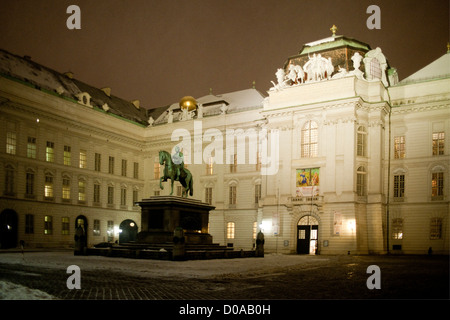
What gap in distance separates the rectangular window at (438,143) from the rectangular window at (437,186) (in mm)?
1814

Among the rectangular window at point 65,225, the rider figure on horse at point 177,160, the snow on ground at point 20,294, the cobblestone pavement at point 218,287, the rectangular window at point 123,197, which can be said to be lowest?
the rectangular window at point 65,225

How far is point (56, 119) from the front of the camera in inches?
1722

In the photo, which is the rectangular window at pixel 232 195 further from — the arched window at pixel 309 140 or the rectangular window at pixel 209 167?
the arched window at pixel 309 140

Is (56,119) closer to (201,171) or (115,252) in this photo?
(201,171)

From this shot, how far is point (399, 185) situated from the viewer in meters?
40.4

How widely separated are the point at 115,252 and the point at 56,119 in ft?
78.0

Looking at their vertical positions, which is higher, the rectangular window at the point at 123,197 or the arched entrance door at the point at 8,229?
the rectangular window at the point at 123,197

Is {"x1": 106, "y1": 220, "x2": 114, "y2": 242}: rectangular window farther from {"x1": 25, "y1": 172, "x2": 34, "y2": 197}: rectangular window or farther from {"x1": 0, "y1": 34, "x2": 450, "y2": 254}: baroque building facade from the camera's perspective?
{"x1": 25, "y1": 172, "x2": 34, "y2": 197}: rectangular window

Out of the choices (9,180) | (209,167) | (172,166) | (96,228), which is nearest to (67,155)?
(9,180)

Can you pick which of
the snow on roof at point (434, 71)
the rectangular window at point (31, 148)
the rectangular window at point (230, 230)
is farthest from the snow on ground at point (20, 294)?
the snow on roof at point (434, 71)

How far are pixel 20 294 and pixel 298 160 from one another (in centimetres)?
3402

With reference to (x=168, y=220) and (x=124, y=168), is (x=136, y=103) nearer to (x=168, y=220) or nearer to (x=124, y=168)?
(x=124, y=168)

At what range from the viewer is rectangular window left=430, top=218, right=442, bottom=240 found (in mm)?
37906

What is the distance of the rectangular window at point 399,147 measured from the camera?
40.7m
